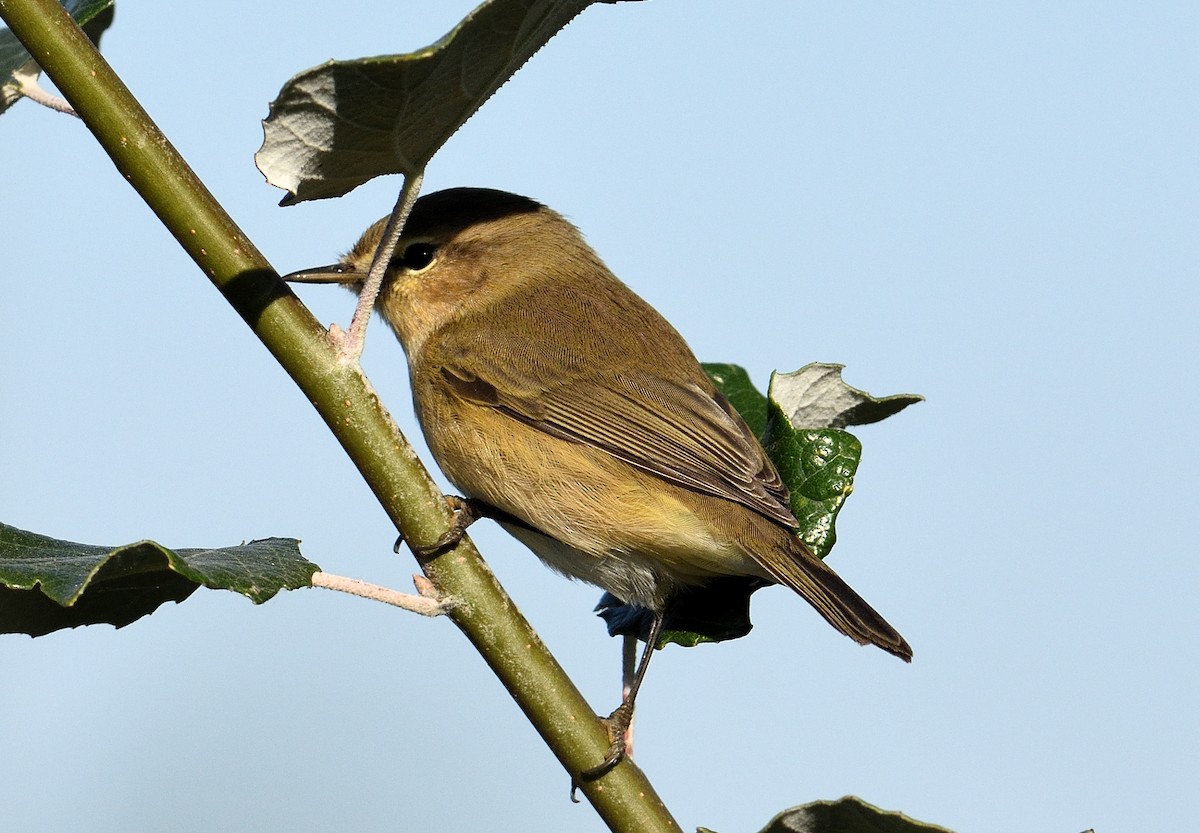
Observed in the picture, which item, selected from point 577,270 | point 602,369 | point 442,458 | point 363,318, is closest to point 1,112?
point 363,318

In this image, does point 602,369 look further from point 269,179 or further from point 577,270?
point 269,179

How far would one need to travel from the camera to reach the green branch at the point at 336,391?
174 centimetres

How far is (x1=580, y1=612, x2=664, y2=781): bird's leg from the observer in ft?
6.41

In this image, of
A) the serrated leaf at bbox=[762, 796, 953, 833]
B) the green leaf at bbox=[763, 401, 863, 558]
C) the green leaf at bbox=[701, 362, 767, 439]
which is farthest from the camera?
the green leaf at bbox=[701, 362, 767, 439]

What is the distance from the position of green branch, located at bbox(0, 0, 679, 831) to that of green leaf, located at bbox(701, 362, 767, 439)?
131cm

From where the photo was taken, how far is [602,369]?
11.6ft

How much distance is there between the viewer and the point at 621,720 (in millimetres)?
2189

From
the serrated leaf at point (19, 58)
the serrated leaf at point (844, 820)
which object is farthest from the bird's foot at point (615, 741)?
the serrated leaf at point (19, 58)

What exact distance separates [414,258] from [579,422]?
2.95 feet

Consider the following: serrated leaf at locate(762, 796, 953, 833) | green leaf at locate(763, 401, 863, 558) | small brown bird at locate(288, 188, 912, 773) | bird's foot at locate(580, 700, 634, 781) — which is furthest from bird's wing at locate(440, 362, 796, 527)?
serrated leaf at locate(762, 796, 953, 833)

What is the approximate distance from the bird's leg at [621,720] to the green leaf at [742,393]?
0.65 meters

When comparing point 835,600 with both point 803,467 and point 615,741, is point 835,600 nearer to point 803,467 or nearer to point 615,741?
point 803,467

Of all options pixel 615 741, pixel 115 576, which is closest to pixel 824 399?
pixel 615 741

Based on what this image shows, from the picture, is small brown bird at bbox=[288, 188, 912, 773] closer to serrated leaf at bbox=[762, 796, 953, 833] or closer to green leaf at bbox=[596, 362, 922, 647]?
green leaf at bbox=[596, 362, 922, 647]
